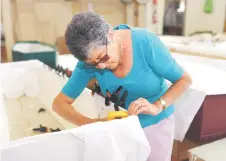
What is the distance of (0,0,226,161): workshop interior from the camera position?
0.86 metres

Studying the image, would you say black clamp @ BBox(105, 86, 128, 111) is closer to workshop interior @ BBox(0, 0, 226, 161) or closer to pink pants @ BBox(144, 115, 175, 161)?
workshop interior @ BBox(0, 0, 226, 161)

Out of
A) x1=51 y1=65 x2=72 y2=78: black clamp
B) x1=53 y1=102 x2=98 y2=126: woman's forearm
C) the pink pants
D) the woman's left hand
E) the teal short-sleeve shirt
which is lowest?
the pink pants

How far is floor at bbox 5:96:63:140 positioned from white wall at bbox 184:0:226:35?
89.0 inches

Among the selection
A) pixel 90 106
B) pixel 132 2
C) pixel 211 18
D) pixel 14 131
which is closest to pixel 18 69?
pixel 14 131

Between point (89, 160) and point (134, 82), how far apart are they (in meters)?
0.37

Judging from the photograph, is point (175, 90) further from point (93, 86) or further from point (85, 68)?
point (93, 86)

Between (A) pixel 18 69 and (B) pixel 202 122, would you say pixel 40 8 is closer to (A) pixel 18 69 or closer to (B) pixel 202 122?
(A) pixel 18 69

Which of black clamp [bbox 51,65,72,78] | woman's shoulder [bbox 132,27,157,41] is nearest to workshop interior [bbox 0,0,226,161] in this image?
black clamp [bbox 51,65,72,78]

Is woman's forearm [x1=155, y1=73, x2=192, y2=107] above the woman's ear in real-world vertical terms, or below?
below

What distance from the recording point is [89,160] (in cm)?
86

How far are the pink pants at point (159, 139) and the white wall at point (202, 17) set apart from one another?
2.65 meters

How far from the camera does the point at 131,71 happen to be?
1.09 meters

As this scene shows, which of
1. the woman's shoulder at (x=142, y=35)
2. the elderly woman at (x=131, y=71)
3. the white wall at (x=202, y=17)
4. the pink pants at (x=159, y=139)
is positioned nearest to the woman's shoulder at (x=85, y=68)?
the elderly woman at (x=131, y=71)

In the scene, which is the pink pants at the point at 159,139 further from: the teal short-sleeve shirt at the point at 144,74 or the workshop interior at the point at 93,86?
the workshop interior at the point at 93,86
